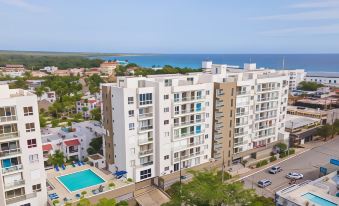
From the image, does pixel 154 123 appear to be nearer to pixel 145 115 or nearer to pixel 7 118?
pixel 145 115

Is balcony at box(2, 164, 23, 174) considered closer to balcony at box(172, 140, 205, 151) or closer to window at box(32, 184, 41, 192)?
window at box(32, 184, 41, 192)

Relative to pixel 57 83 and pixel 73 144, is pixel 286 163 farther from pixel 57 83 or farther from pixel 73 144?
pixel 57 83

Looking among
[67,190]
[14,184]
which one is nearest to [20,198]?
[14,184]

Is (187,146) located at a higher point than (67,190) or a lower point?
higher

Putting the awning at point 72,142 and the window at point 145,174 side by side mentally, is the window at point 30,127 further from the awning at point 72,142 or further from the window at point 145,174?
the awning at point 72,142

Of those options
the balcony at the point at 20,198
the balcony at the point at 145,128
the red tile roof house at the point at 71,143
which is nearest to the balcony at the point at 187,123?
the balcony at the point at 145,128

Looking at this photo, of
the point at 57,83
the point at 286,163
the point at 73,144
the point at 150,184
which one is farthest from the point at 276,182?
the point at 57,83
